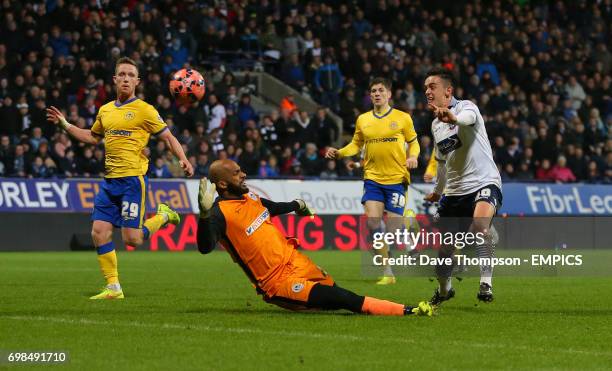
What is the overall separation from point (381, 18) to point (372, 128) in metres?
18.8

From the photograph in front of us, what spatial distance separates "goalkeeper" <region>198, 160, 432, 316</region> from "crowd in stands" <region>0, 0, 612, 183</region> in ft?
48.7

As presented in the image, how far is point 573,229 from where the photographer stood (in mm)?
27109

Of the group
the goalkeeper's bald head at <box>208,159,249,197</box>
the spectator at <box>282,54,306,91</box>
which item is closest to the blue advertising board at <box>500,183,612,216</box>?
the spectator at <box>282,54,306,91</box>

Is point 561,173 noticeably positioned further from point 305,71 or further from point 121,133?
point 121,133

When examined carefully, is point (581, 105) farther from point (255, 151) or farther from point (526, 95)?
point (255, 151)

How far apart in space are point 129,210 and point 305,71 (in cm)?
1857

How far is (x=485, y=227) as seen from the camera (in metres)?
11.1

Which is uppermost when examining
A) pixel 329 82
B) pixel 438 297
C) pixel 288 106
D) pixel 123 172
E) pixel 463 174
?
pixel 329 82

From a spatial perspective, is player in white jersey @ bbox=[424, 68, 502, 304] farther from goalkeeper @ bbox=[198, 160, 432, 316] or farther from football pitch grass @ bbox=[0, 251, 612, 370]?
goalkeeper @ bbox=[198, 160, 432, 316]

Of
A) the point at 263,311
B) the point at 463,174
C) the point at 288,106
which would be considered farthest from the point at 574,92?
the point at 263,311

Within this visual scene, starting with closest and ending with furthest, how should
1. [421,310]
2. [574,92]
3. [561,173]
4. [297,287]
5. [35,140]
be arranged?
[297,287] → [421,310] → [35,140] → [561,173] → [574,92]

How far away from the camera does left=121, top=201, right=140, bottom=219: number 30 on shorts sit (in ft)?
41.6

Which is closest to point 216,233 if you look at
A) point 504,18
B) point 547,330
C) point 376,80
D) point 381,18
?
point 547,330

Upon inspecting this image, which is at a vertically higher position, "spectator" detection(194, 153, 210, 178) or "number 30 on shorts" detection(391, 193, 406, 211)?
"number 30 on shorts" detection(391, 193, 406, 211)
